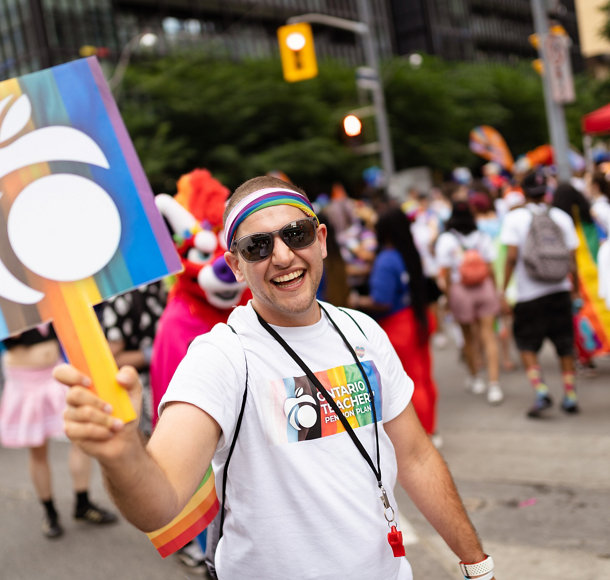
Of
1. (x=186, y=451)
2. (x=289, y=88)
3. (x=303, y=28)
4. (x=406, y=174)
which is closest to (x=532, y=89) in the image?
(x=406, y=174)

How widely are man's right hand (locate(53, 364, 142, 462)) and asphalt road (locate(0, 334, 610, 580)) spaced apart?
2.93 m

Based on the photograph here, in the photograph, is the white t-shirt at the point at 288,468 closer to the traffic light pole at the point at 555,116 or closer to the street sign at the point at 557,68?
the traffic light pole at the point at 555,116

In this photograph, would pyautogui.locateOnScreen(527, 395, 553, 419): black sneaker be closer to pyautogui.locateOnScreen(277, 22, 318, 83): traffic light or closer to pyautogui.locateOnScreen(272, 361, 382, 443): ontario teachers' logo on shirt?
pyautogui.locateOnScreen(272, 361, 382, 443): ontario teachers' logo on shirt

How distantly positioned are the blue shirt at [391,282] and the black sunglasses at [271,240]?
150 inches

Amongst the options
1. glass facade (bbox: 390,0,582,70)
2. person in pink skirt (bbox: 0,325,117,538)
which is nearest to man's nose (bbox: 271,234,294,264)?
person in pink skirt (bbox: 0,325,117,538)

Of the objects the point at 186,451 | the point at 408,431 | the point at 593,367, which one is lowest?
the point at 593,367

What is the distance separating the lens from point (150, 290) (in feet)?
17.5

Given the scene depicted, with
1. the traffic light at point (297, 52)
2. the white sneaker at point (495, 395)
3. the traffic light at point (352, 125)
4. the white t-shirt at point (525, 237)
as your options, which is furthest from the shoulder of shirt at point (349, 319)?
the traffic light at point (297, 52)

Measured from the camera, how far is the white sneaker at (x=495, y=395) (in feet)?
24.8

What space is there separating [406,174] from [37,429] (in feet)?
101

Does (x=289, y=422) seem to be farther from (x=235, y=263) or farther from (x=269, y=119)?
(x=269, y=119)

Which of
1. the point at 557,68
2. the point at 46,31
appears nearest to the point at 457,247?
the point at 557,68

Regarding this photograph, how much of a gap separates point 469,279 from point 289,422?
6.13 metres

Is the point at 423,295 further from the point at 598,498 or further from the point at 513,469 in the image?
the point at 598,498
